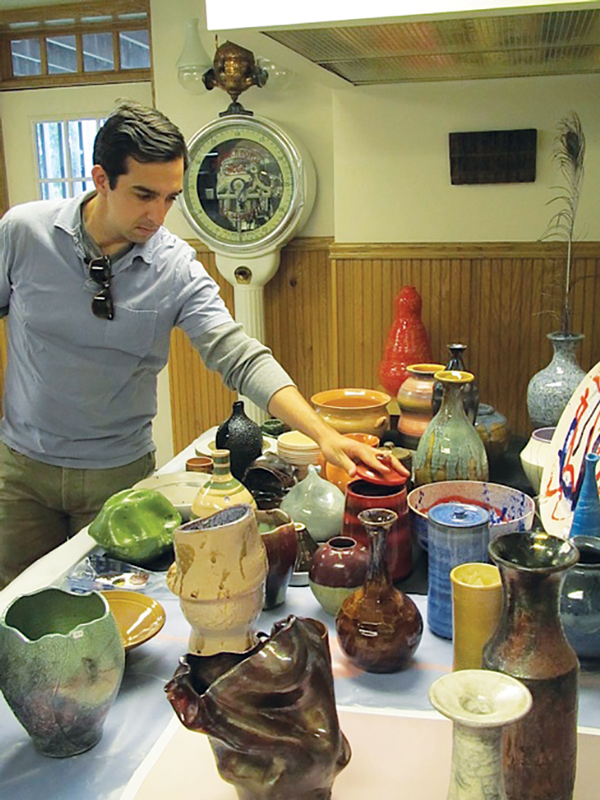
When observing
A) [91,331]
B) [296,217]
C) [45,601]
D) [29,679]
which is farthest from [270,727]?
[296,217]

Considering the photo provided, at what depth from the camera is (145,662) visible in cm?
118

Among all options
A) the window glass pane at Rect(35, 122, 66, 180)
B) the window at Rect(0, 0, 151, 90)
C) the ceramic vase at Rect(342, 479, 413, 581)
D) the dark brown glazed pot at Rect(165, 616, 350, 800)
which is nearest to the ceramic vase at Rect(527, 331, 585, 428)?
the ceramic vase at Rect(342, 479, 413, 581)

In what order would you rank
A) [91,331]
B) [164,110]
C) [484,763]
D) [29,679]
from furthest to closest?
[164,110], [91,331], [29,679], [484,763]

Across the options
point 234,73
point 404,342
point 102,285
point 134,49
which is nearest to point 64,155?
point 134,49

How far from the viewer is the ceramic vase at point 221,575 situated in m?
0.97

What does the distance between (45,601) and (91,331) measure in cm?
93

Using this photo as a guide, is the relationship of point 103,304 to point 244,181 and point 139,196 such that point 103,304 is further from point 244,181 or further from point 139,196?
point 244,181

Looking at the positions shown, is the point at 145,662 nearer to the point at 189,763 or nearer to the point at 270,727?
the point at 189,763

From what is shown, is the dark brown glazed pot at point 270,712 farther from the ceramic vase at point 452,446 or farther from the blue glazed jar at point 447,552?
the ceramic vase at point 452,446

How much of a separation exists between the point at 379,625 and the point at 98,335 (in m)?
1.07

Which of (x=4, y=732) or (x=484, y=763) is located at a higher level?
(x=484, y=763)

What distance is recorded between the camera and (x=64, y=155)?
4.16 m

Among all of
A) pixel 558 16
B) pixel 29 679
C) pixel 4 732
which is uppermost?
pixel 558 16

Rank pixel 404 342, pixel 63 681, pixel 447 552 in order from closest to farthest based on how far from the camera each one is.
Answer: pixel 63 681, pixel 447 552, pixel 404 342
